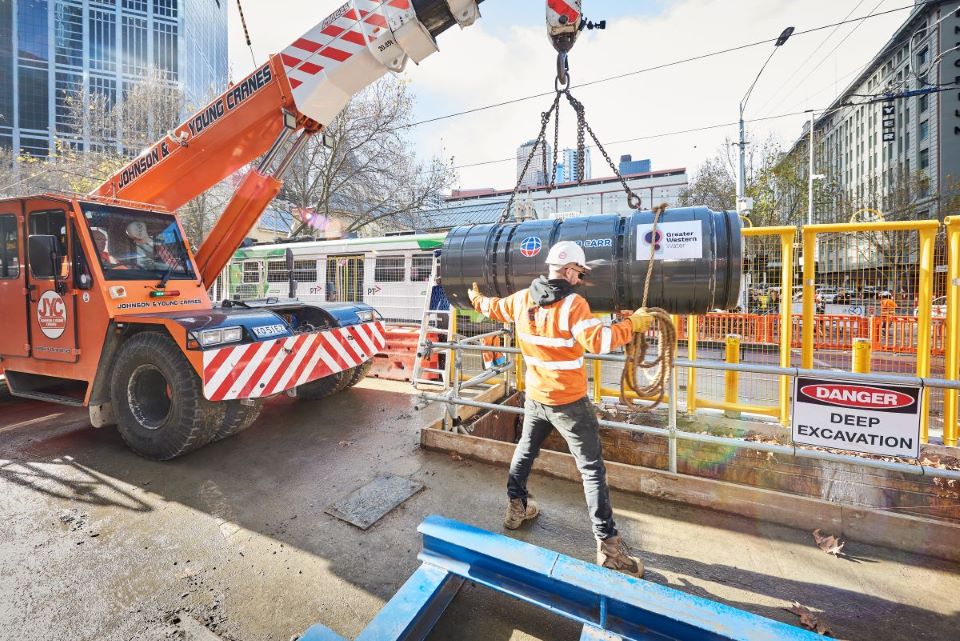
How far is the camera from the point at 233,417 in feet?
14.0

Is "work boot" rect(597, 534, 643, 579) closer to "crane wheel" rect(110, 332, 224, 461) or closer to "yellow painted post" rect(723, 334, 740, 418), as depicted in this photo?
"yellow painted post" rect(723, 334, 740, 418)

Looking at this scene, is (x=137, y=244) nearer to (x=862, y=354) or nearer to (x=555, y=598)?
(x=555, y=598)

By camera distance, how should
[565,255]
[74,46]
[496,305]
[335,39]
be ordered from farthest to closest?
[74,46]
[335,39]
[496,305]
[565,255]

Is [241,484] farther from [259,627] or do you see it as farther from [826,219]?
[826,219]

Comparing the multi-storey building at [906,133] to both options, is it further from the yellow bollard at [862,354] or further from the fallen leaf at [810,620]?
the fallen leaf at [810,620]

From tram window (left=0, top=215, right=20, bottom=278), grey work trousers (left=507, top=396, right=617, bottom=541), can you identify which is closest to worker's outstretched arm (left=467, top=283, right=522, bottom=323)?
grey work trousers (left=507, top=396, right=617, bottom=541)

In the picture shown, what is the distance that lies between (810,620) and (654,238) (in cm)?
225

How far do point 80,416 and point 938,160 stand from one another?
46.6 metres

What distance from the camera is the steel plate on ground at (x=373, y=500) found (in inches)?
128

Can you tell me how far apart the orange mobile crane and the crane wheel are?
12 mm

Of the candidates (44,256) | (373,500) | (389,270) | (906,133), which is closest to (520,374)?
(373,500)

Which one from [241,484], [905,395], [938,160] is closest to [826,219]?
[938,160]

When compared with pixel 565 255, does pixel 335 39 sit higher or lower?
higher

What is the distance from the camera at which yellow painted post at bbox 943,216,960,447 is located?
3.91 metres
